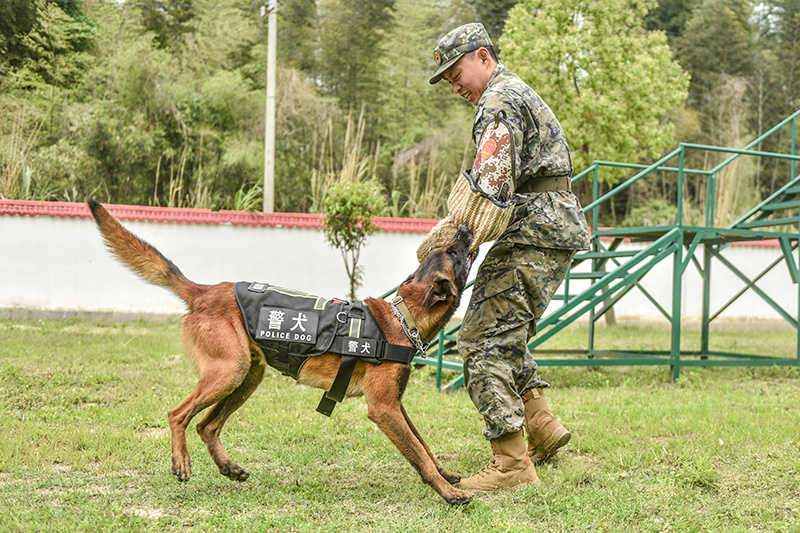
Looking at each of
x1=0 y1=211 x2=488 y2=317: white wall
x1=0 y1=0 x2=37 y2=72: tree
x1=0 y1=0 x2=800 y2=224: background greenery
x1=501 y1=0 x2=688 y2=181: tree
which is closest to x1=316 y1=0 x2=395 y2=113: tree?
x1=0 y1=0 x2=800 y2=224: background greenery

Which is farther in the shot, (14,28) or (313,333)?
(14,28)

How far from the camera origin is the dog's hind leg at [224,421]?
3.30m

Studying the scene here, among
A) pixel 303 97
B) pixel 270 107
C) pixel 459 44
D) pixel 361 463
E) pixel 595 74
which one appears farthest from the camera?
pixel 303 97

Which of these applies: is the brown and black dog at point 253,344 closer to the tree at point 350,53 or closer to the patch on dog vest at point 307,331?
Result: the patch on dog vest at point 307,331

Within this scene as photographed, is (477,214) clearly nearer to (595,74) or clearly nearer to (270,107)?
(595,74)

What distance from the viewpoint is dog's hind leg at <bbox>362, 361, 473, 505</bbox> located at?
9.71ft

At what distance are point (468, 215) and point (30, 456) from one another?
2.61 m

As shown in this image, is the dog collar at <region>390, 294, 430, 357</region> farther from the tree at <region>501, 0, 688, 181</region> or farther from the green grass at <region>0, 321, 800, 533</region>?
the tree at <region>501, 0, 688, 181</region>

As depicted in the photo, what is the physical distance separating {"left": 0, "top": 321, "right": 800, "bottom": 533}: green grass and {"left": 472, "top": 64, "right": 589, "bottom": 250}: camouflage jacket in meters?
1.19

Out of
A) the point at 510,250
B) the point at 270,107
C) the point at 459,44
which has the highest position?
the point at 270,107

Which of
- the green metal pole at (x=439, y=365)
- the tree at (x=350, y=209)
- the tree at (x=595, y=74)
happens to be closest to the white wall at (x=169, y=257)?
the tree at (x=350, y=209)

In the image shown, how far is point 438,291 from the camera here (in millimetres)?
3104

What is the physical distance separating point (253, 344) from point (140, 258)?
0.67 metres

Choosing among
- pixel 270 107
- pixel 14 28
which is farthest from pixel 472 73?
pixel 14 28
